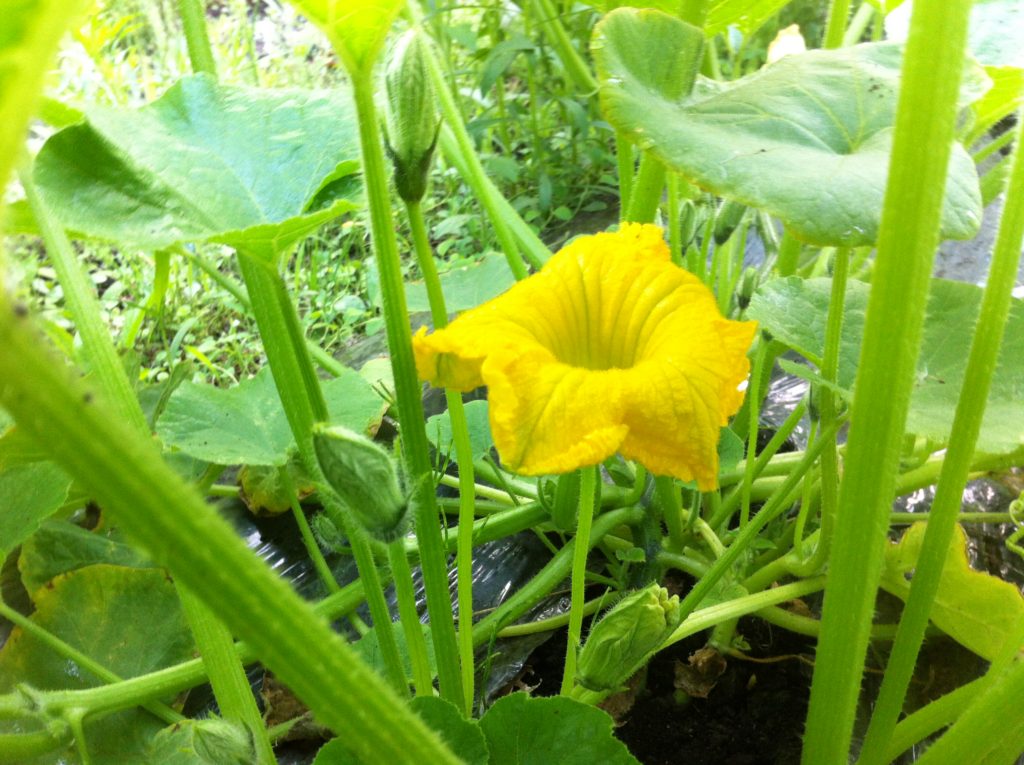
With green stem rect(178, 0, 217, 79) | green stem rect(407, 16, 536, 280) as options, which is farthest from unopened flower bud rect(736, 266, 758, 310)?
green stem rect(178, 0, 217, 79)

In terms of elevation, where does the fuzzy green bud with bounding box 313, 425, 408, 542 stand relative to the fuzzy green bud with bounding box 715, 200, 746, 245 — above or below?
above

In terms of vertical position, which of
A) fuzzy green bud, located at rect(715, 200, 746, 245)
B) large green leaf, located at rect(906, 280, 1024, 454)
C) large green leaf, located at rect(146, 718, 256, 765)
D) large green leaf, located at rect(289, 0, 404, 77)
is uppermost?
large green leaf, located at rect(289, 0, 404, 77)

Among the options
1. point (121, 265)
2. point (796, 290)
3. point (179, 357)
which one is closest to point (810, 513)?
point (796, 290)

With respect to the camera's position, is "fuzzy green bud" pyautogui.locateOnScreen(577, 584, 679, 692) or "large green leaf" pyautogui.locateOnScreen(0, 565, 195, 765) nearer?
"fuzzy green bud" pyautogui.locateOnScreen(577, 584, 679, 692)

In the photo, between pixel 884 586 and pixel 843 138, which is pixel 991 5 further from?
pixel 884 586

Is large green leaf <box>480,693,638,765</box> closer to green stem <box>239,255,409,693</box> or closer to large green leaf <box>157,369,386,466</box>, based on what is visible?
green stem <box>239,255,409,693</box>

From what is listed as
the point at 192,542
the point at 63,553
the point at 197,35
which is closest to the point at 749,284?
the point at 197,35
